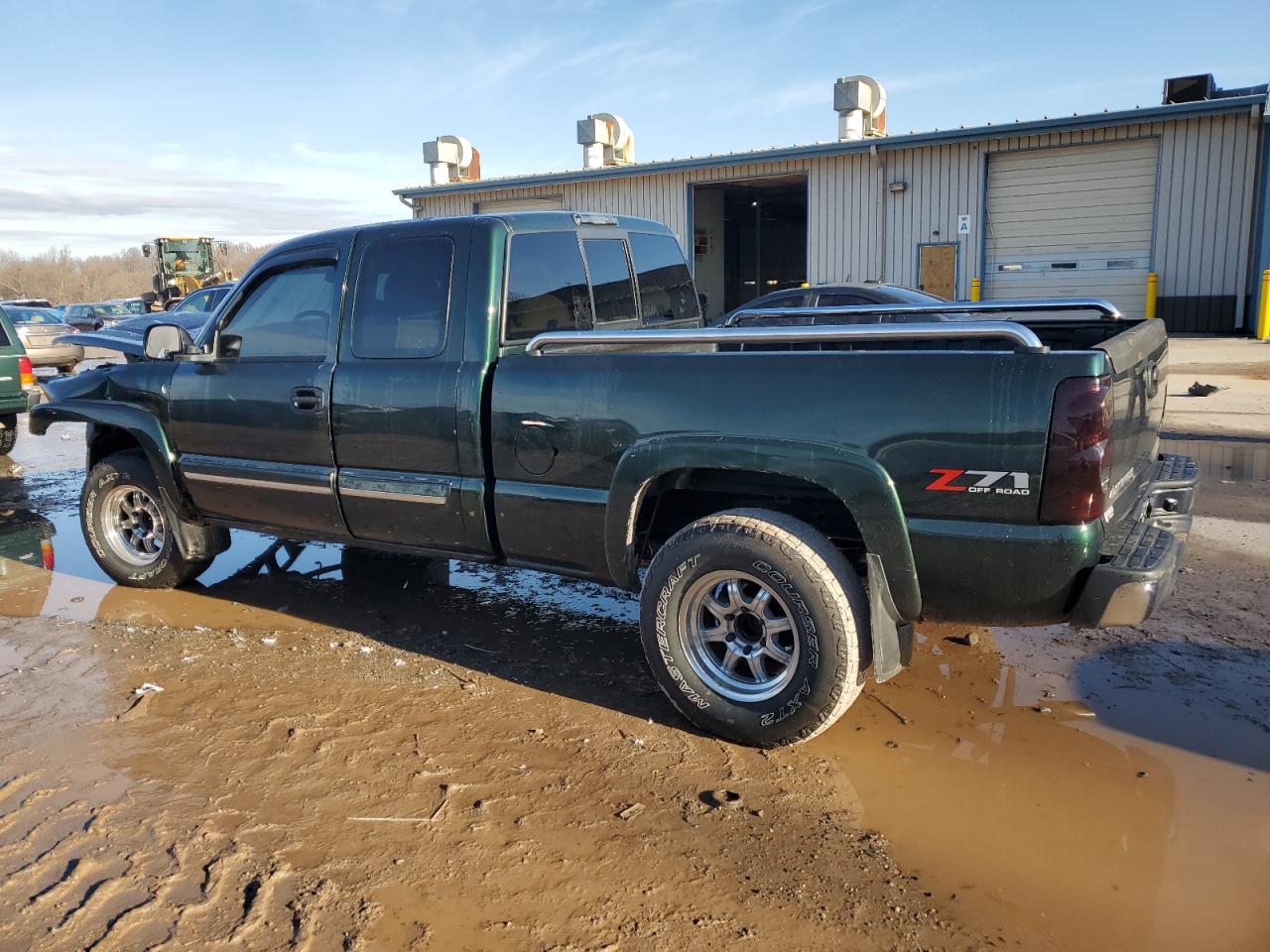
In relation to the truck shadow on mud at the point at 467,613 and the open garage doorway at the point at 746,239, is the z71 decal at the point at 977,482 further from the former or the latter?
the open garage doorway at the point at 746,239

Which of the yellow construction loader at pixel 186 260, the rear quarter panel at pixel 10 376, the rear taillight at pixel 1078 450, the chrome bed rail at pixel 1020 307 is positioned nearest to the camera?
the rear taillight at pixel 1078 450

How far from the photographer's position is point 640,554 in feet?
13.4

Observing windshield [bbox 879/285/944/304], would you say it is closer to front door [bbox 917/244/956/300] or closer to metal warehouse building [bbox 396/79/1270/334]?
metal warehouse building [bbox 396/79/1270/334]

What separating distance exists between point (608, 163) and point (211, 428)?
81.8 feet

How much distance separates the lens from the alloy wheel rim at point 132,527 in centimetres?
582

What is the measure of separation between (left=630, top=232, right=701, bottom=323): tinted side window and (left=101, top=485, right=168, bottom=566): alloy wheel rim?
316 centimetres

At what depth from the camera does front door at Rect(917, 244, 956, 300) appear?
21.9m

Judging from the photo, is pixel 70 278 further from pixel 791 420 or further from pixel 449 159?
pixel 791 420

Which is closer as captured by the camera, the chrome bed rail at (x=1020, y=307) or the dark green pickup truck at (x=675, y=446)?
the dark green pickup truck at (x=675, y=446)

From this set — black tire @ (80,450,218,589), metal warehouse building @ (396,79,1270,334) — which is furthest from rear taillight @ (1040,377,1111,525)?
metal warehouse building @ (396,79,1270,334)

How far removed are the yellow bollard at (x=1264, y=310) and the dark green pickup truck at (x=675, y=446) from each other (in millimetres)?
15464

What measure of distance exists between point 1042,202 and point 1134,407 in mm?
19308

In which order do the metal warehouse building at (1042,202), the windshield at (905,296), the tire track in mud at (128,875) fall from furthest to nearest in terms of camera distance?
the metal warehouse building at (1042,202) < the windshield at (905,296) < the tire track in mud at (128,875)

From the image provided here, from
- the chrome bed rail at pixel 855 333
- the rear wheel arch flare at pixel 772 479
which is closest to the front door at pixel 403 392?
the chrome bed rail at pixel 855 333
